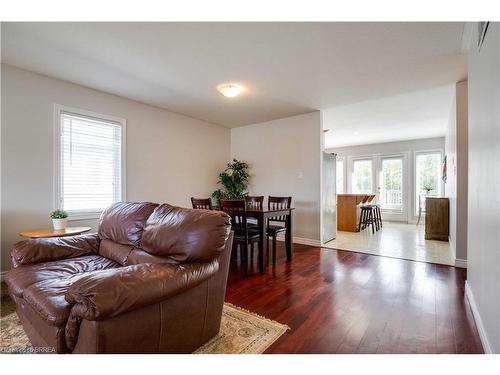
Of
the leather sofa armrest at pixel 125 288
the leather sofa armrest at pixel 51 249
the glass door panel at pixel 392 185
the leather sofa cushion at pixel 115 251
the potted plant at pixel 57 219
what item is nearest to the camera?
the leather sofa armrest at pixel 125 288

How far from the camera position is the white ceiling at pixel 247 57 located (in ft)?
7.36

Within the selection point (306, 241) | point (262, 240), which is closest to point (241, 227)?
point (262, 240)

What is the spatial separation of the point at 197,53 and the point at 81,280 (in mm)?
2389

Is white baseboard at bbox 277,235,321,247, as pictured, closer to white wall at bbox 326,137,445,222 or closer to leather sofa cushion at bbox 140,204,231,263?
leather sofa cushion at bbox 140,204,231,263

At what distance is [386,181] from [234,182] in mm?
5289

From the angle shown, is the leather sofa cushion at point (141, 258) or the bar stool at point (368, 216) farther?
the bar stool at point (368, 216)

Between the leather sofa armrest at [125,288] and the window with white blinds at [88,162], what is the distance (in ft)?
9.09

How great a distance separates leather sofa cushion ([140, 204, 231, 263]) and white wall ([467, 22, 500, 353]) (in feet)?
5.11

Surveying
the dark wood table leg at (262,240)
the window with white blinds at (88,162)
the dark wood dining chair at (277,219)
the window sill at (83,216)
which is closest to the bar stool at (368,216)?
the dark wood dining chair at (277,219)

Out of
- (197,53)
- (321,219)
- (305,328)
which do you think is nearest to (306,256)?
(321,219)

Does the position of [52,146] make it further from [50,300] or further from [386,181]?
[386,181]

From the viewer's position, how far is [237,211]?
3.22m

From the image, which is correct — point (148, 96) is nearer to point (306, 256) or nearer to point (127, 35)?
point (127, 35)

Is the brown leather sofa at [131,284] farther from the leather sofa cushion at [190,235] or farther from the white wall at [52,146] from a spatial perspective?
the white wall at [52,146]
